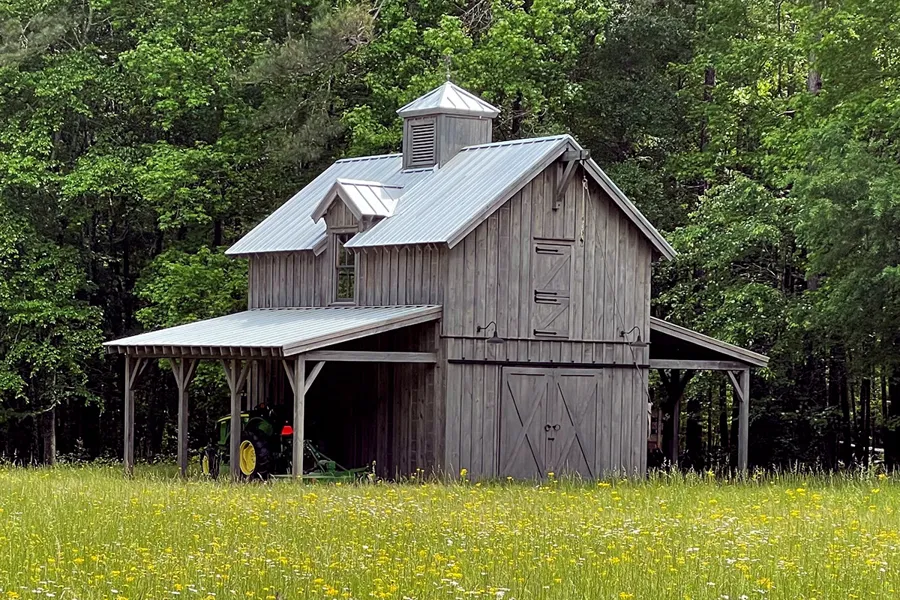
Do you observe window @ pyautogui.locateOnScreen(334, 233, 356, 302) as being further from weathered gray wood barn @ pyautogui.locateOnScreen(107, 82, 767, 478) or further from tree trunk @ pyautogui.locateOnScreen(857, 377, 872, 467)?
tree trunk @ pyautogui.locateOnScreen(857, 377, 872, 467)

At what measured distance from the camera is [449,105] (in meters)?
31.0

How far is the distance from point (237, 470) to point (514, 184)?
23.3 feet

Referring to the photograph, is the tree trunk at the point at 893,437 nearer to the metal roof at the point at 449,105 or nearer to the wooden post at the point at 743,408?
the wooden post at the point at 743,408

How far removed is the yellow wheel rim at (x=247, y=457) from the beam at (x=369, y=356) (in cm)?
315

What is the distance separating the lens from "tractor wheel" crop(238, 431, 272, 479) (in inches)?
1048

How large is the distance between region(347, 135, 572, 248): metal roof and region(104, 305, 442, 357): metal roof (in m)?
1.36

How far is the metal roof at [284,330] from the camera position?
24.2 metres

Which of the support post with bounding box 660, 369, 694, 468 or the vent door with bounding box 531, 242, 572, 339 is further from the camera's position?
the support post with bounding box 660, 369, 694, 468

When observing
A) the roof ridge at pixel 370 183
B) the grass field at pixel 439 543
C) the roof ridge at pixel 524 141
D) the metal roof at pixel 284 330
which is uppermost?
the roof ridge at pixel 524 141

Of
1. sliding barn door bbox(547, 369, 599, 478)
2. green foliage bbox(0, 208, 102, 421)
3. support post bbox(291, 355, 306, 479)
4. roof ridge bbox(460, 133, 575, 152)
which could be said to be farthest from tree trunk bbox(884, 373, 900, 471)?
green foliage bbox(0, 208, 102, 421)

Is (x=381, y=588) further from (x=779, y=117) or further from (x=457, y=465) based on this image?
(x=779, y=117)

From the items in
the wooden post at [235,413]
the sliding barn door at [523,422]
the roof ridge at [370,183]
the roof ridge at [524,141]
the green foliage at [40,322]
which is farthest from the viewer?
the green foliage at [40,322]

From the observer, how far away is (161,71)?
3775cm

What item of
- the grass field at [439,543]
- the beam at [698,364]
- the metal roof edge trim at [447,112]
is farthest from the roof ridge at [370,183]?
the grass field at [439,543]
